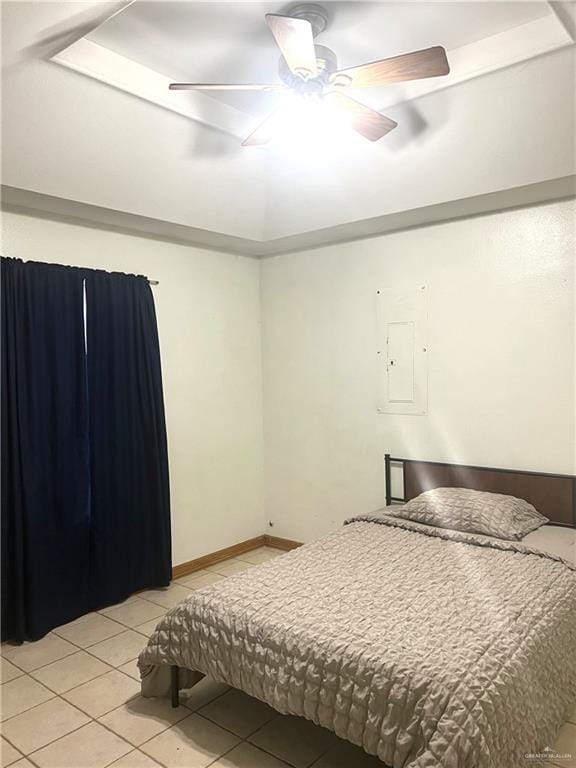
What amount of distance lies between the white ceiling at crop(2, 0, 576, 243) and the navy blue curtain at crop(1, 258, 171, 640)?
61 cm

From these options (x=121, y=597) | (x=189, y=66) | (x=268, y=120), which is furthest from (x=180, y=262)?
(x=121, y=597)

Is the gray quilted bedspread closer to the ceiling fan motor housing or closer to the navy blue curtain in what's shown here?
the navy blue curtain

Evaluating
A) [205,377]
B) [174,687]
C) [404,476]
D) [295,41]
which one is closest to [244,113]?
[295,41]

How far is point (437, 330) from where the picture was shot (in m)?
3.69

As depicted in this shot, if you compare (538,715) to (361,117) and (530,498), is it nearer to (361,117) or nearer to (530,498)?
(530,498)

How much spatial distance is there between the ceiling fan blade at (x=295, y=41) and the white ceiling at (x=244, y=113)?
0.39m

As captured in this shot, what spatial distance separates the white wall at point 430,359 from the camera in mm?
3242

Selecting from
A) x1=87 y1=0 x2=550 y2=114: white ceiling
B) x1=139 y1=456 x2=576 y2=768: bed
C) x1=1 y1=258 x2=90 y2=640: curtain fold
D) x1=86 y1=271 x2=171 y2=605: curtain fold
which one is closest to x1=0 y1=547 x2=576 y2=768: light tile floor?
x1=139 y1=456 x2=576 y2=768: bed

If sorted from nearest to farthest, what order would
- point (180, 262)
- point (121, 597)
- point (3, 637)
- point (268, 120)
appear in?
1. point (268, 120)
2. point (3, 637)
3. point (121, 597)
4. point (180, 262)

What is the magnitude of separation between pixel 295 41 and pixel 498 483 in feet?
8.66

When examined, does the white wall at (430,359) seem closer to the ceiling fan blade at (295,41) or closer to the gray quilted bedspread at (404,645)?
the gray quilted bedspread at (404,645)

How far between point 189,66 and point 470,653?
2778mm

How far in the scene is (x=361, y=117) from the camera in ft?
7.97

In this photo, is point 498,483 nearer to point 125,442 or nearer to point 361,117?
point 361,117
